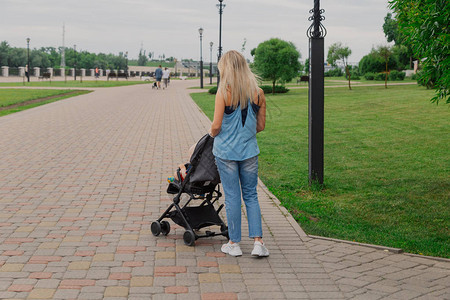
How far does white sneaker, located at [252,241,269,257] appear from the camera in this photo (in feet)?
15.6

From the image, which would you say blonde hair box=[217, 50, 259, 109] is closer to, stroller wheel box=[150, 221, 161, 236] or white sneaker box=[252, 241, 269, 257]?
white sneaker box=[252, 241, 269, 257]

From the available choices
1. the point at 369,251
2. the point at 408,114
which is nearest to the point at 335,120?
the point at 408,114

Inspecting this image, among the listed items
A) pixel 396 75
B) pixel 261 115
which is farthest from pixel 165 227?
pixel 396 75

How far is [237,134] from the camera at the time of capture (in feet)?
15.6

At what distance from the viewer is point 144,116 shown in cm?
1836

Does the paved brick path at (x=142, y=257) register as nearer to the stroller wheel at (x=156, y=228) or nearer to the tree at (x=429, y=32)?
the stroller wheel at (x=156, y=228)

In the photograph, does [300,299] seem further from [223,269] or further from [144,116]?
[144,116]

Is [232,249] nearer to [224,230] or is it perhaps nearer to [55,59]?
[224,230]

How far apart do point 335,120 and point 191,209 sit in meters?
12.3

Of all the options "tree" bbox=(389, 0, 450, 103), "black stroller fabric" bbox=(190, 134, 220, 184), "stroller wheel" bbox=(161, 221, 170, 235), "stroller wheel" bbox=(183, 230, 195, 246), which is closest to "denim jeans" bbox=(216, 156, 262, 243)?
"black stroller fabric" bbox=(190, 134, 220, 184)

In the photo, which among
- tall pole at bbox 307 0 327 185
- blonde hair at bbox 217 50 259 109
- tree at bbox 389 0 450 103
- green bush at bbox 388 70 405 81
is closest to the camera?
blonde hair at bbox 217 50 259 109

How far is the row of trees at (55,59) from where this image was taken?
8356 centimetres

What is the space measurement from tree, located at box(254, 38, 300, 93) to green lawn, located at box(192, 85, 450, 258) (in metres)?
14.2

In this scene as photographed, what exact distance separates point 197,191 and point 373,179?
4.29m
